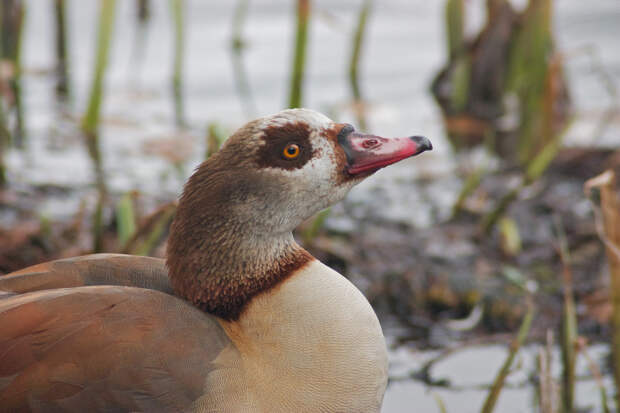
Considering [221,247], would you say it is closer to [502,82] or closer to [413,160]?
[413,160]

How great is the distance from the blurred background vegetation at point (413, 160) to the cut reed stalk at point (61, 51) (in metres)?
0.02

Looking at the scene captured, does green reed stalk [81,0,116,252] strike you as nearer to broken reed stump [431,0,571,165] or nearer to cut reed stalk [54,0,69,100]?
cut reed stalk [54,0,69,100]

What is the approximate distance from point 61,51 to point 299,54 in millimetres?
3345

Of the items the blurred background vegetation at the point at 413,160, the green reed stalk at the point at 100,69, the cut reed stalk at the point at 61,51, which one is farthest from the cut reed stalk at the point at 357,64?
the cut reed stalk at the point at 61,51

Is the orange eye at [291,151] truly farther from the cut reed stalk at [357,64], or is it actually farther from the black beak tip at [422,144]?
the cut reed stalk at [357,64]

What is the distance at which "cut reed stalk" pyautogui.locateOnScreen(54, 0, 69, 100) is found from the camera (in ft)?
22.7

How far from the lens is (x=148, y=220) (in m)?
3.31

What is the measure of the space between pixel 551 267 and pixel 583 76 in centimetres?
372

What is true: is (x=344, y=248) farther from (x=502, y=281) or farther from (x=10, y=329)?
(x=10, y=329)

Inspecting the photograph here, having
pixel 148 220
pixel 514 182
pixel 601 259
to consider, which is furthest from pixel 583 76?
pixel 148 220

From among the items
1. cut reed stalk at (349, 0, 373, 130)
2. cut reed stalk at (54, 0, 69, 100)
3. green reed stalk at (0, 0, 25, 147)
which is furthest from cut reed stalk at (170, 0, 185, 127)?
cut reed stalk at (349, 0, 373, 130)

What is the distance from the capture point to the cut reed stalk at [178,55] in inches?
242

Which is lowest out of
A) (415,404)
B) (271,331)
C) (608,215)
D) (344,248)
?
(415,404)

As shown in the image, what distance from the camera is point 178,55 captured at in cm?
660
